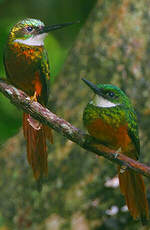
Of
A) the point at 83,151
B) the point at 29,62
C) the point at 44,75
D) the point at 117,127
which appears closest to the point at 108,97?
the point at 117,127

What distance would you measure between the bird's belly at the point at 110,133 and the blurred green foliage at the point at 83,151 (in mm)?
1385

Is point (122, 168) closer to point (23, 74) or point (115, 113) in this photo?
point (115, 113)

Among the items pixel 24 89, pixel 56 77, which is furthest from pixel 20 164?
pixel 24 89

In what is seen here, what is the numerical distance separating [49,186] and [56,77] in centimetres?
123

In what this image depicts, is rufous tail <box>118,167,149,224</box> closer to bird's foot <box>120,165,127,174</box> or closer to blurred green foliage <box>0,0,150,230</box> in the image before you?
bird's foot <box>120,165,127,174</box>

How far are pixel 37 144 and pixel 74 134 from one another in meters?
0.20

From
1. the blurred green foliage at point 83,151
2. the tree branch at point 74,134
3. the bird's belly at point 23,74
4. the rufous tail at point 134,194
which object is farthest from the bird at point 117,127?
the blurred green foliage at point 83,151

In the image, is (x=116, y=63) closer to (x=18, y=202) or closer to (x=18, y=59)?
(x=18, y=202)

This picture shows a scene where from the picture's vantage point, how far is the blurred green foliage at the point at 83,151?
4.04 meters

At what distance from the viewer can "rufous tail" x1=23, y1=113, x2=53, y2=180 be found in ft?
6.89

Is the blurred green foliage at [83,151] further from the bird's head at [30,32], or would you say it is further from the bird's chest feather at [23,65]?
the bird's head at [30,32]

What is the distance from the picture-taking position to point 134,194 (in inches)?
95.7

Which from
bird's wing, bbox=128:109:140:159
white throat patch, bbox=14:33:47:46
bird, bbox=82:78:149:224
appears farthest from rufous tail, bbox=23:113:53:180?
bird's wing, bbox=128:109:140:159

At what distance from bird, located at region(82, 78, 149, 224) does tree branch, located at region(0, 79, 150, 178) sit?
23cm
